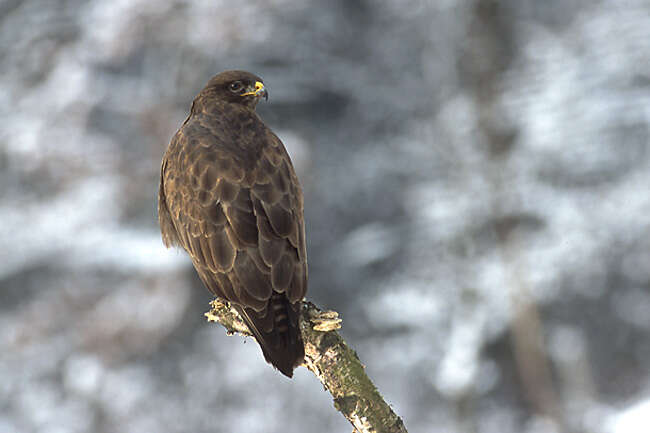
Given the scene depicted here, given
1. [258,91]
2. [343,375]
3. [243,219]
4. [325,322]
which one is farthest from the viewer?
[258,91]

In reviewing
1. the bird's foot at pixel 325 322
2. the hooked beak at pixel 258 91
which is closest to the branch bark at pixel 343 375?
the bird's foot at pixel 325 322

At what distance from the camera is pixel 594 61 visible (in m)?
9.96

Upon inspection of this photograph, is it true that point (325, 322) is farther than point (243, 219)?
No

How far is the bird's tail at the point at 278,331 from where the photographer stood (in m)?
2.76

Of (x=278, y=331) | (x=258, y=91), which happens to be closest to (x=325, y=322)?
(x=278, y=331)

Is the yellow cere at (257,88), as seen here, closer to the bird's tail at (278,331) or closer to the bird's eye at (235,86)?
the bird's eye at (235,86)

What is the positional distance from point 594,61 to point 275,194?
26.1 feet

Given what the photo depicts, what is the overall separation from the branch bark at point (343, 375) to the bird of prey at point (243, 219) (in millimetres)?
85

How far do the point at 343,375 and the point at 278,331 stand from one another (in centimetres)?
31

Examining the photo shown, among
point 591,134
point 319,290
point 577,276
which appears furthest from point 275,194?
point 591,134

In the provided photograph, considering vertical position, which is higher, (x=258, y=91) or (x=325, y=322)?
(x=258, y=91)

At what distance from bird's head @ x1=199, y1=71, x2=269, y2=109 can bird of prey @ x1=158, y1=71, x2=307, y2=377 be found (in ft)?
0.40

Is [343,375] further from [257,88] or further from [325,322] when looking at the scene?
[257,88]

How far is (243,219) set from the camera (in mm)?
3166
